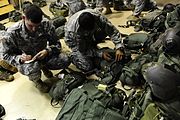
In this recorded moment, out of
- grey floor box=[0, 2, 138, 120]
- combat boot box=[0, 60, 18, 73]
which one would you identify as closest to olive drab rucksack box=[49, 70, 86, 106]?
grey floor box=[0, 2, 138, 120]

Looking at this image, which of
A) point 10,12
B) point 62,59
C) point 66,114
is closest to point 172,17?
point 62,59

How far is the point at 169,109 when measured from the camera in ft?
6.97

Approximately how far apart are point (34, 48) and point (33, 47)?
0.02 metres

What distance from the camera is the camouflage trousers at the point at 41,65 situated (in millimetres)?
3305

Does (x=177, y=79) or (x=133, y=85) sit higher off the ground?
(x=177, y=79)

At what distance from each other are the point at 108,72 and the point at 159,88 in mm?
1265

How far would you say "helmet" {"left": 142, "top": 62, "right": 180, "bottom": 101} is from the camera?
7.23 ft

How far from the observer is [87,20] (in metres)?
3.23

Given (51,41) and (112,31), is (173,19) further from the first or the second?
(51,41)

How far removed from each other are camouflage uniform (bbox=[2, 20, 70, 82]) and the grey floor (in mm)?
231

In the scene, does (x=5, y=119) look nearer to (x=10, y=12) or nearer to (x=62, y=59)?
(x=62, y=59)

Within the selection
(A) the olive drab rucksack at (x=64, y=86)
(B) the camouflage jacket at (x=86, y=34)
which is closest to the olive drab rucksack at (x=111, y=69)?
(B) the camouflage jacket at (x=86, y=34)

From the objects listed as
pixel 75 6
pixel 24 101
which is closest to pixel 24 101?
pixel 24 101

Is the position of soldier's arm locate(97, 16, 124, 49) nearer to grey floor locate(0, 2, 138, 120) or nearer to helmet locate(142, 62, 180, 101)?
grey floor locate(0, 2, 138, 120)
